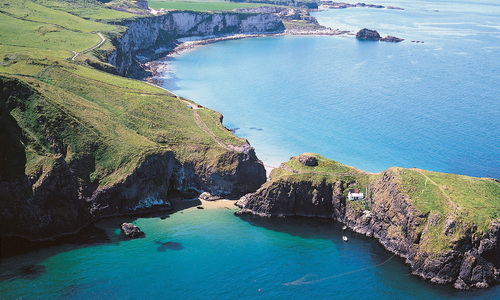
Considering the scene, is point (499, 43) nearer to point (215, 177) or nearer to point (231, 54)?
point (231, 54)

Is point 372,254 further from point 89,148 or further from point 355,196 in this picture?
point 89,148

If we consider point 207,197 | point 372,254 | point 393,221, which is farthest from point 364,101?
point 372,254

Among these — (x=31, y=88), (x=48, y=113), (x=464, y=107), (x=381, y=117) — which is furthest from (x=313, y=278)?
(x=464, y=107)

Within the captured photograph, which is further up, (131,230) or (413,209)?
(413,209)

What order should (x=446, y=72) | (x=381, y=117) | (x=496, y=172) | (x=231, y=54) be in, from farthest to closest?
(x=231, y=54) < (x=446, y=72) < (x=381, y=117) < (x=496, y=172)

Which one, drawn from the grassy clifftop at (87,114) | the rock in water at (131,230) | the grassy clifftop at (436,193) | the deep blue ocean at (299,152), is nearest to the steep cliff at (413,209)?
the grassy clifftop at (436,193)

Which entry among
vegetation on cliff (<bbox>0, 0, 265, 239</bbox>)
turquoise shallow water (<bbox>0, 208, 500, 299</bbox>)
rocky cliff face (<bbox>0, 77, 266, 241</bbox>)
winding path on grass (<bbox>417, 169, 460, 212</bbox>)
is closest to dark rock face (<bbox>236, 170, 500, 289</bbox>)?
turquoise shallow water (<bbox>0, 208, 500, 299</bbox>)
